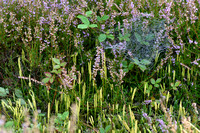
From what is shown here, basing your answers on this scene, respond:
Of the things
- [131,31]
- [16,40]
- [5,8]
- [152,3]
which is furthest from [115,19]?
[5,8]

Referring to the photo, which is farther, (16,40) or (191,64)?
(16,40)

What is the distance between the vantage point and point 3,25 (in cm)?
267

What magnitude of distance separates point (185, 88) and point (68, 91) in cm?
109

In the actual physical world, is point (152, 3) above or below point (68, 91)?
above

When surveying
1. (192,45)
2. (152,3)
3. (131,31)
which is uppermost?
Result: (152,3)

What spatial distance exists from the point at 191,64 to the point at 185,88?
1.35 ft

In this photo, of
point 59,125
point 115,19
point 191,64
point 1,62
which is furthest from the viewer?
point 115,19

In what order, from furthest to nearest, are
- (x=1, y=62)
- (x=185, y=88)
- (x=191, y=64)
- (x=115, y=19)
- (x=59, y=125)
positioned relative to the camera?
(x=115, y=19), (x=1, y=62), (x=191, y=64), (x=185, y=88), (x=59, y=125)

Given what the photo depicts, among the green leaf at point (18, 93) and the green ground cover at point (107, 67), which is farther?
the green leaf at point (18, 93)

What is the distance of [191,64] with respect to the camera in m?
2.34

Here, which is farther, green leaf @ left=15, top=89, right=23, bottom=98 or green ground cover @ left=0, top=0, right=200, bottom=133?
green leaf @ left=15, top=89, right=23, bottom=98

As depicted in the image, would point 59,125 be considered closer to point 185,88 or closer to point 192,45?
point 185,88

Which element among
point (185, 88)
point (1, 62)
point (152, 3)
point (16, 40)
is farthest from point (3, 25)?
point (185, 88)

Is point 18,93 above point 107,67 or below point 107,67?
below
